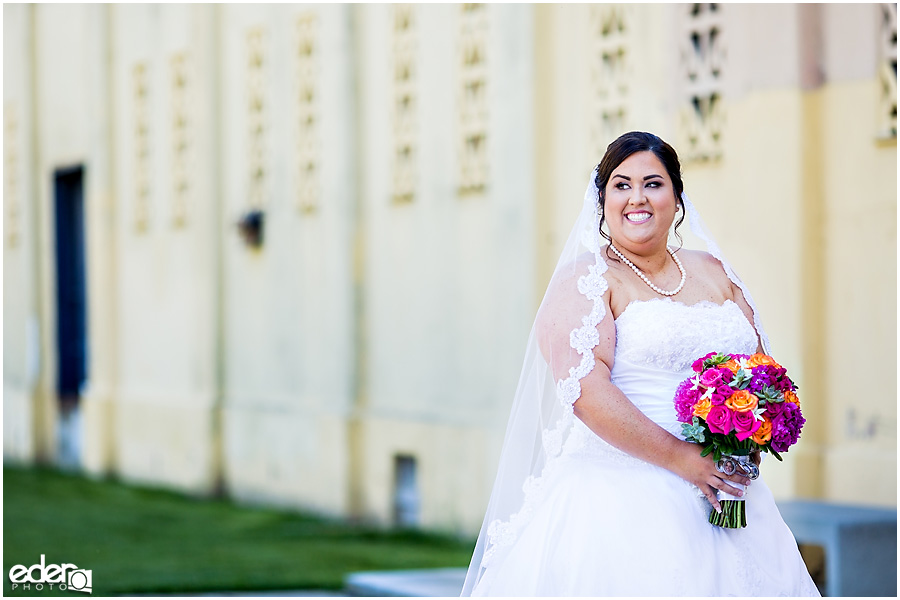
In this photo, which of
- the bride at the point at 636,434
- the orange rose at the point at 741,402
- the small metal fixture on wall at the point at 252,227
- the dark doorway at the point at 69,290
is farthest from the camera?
the dark doorway at the point at 69,290

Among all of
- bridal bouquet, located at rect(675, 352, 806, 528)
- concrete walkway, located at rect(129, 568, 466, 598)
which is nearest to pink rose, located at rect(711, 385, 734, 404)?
bridal bouquet, located at rect(675, 352, 806, 528)

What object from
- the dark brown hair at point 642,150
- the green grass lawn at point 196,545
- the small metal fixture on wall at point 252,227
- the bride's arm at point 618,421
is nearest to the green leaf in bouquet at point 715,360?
the bride's arm at point 618,421

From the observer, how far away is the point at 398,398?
11.1 m

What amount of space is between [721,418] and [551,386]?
1002mm

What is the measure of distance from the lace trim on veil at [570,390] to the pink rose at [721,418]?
1.24ft

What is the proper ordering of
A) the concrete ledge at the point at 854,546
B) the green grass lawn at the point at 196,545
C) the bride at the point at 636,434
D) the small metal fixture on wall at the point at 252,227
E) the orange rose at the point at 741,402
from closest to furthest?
1. the orange rose at the point at 741,402
2. the bride at the point at 636,434
3. the concrete ledge at the point at 854,546
4. the green grass lawn at the point at 196,545
5. the small metal fixture on wall at the point at 252,227

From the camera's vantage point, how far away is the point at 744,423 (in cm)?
392

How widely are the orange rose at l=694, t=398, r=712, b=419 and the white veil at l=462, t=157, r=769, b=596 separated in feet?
1.08

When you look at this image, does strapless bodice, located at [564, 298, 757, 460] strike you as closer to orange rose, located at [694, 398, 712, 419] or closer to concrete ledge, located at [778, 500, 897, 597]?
orange rose, located at [694, 398, 712, 419]

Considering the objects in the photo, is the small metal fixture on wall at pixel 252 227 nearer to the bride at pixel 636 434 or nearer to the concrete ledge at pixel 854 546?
the concrete ledge at pixel 854 546

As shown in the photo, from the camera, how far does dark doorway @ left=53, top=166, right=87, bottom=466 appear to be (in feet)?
57.3

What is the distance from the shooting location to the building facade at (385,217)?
750 centimetres

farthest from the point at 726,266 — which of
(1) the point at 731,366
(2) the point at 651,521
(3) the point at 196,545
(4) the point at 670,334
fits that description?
(3) the point at 196,545

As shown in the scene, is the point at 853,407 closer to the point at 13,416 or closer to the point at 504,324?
the point at 504,324
